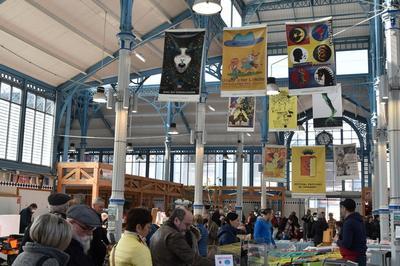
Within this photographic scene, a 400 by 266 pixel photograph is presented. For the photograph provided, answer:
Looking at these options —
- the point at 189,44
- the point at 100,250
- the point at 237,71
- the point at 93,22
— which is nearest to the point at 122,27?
the point at 189,44

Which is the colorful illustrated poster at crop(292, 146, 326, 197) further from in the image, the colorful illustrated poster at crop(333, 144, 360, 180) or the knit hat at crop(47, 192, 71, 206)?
the knit hat at crop(47, 192, 71, 206)

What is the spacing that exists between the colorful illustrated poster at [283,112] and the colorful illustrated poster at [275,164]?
331 centimetres

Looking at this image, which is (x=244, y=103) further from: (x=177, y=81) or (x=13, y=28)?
(x=13, y=28)

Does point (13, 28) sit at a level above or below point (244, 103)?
above

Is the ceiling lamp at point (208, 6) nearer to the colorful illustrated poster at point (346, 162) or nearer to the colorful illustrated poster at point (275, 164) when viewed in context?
the colorful illustrated poster at point (346, 162)

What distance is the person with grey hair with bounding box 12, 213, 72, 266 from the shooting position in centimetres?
271

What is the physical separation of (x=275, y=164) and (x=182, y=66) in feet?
38.8

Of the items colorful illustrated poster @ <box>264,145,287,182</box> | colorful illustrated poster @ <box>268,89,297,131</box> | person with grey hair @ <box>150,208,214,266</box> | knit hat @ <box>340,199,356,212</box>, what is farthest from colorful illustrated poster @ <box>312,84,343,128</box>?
person with grey hair @ <box>150,208,214,266</box>

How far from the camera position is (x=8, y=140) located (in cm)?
2114

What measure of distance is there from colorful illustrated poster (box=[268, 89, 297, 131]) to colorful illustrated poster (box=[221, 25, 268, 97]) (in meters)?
8.09

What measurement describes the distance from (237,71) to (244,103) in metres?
6.72

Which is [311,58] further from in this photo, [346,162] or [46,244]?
[346,162]

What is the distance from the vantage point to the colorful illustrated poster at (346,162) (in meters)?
21.8

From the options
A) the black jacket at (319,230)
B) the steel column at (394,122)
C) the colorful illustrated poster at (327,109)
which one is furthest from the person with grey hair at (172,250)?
the colorful illustrated poster at (327,109)
